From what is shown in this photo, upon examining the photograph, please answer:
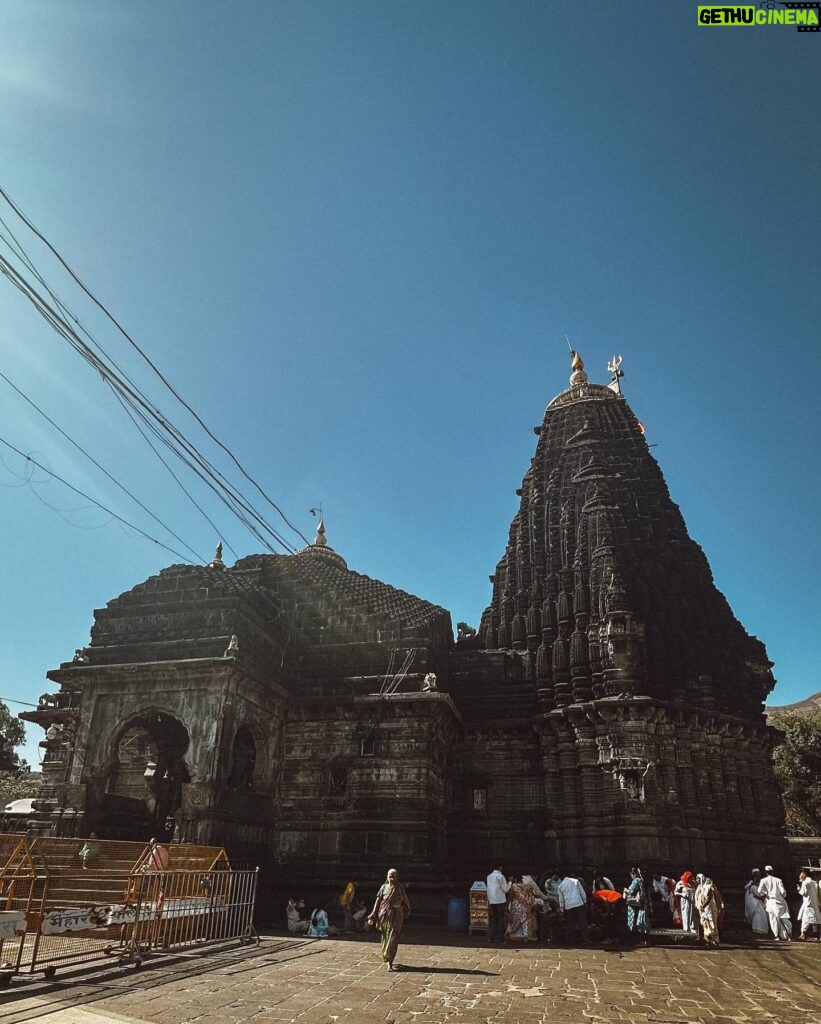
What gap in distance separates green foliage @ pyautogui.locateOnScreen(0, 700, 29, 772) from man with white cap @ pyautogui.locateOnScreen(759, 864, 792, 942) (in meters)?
48.7

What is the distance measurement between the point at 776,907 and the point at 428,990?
1228 centimetres

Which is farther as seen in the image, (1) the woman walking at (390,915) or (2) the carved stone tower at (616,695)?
(2) the carved stone tower at (616,695)

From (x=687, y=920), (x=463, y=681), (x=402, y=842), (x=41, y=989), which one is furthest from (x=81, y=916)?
(x=463, y=681)

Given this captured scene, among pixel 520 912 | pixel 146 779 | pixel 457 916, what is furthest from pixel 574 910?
pixel 146 779

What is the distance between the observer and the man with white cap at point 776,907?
1667 centimetres

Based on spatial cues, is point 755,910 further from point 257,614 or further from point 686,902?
point 257,614

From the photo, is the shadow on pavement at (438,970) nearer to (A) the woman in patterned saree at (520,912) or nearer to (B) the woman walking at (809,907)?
(A) the woman in patterned saree at (520,912)

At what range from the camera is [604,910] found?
1520cm

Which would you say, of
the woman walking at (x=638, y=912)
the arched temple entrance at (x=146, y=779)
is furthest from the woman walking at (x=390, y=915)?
the arched temple entrance at (x=146, y=779)

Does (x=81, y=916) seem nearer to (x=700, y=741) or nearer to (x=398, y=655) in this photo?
(x=398, y=655)

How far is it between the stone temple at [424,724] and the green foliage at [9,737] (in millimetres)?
26314

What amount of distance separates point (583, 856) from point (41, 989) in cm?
1605

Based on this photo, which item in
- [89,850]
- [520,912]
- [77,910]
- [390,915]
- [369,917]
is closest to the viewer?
[77,910]

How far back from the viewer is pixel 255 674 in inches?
750
